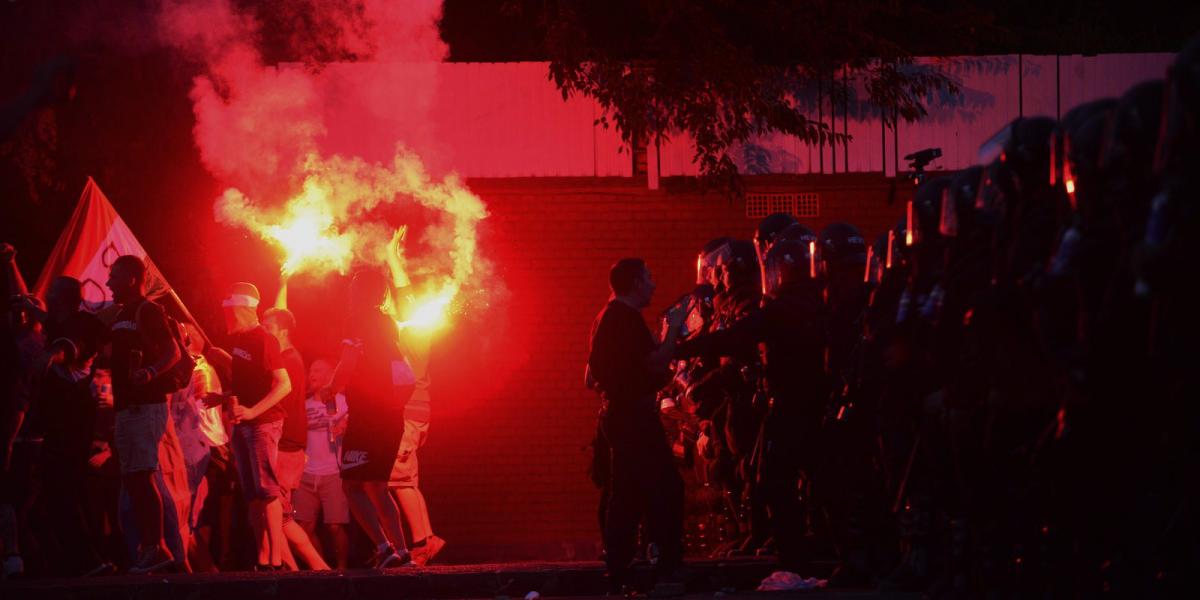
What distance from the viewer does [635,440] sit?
31.5ft

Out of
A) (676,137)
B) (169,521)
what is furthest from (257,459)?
(676,137)

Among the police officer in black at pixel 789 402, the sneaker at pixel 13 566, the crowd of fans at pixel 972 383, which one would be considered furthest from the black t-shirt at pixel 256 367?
the police officer in black at pixel 789 402

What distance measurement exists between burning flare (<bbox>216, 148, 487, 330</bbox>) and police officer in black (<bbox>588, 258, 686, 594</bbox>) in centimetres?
531

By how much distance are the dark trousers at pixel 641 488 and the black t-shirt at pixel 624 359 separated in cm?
11

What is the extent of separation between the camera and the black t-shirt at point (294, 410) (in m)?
12.4

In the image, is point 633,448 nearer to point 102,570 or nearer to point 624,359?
point 624,359

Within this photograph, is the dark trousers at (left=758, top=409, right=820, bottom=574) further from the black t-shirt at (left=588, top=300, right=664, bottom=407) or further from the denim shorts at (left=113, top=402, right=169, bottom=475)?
the denim shorts at (left=113, top=402, right=169, bottom=475)

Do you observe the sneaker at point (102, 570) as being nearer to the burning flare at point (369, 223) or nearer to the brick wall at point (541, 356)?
the burning flare at point (369, 223)

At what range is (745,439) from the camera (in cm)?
1123

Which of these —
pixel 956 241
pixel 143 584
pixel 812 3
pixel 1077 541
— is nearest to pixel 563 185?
pixel 812 3

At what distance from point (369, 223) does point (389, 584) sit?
6135 mm

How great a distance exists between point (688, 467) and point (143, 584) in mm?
4560

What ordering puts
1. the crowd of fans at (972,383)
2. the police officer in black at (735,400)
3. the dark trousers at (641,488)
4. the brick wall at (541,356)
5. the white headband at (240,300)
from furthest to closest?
the brick wall at (541,356)
the white headband at (240,300)
the police officer in black at (735,400)
the dark trousers at (641,488)
the crowd of fans at (972,383)

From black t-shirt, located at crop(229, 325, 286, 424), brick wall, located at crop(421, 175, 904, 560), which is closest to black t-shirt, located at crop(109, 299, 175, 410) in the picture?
black t-shirt, located at crop(229, 325, 286, 424)
